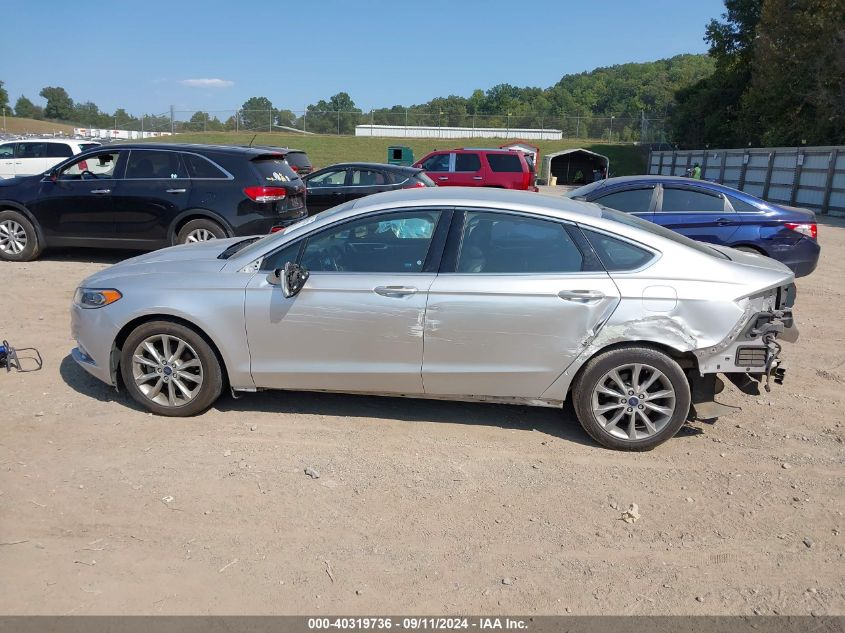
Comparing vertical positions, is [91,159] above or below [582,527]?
above

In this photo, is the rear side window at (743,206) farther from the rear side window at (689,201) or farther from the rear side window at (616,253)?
the rear side window at (616,253)

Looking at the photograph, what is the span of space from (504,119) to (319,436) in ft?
216

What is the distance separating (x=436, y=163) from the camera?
70.1ft

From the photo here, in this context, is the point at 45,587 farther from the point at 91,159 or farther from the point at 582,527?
the point at 91,159

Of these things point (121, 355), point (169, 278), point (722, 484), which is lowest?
point (722, 484)

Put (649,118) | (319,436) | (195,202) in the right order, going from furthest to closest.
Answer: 1. (649,118)
2. (195,202)
3. (319,436)

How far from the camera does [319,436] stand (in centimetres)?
452

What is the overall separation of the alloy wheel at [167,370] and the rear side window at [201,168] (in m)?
5.14

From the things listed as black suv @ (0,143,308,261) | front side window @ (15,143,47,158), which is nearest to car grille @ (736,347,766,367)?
black suv @ (0,143,308,261)

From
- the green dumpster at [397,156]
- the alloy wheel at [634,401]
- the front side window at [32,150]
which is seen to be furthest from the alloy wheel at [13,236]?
the green dumpster at [397,156]

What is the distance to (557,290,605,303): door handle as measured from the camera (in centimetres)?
424

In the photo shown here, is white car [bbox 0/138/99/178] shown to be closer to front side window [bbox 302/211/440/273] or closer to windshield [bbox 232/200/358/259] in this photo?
windshield [bbox 232/200/358/259]

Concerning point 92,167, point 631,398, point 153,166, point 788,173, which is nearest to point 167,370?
point 631,398
